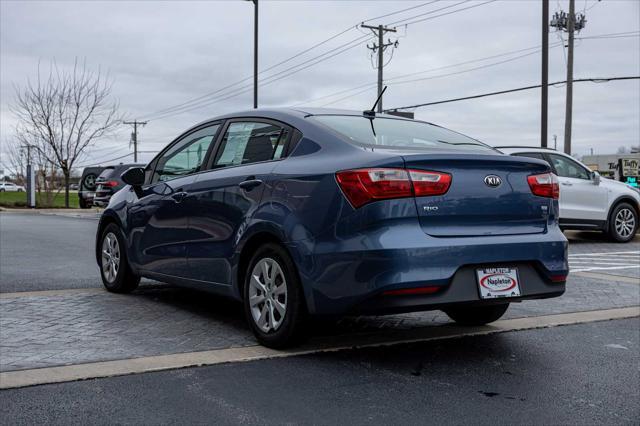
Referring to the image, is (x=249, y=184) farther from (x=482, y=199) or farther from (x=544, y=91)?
(x=544, y=91)

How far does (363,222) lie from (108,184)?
22011 mm

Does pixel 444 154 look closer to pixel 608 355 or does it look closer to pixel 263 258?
pixel 263 258

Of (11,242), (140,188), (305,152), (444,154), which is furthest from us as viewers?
(11,242)

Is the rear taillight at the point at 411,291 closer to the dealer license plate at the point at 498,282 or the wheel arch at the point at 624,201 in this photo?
the dealer license plate at the point at 498,282

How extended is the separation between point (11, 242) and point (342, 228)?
1043 cm

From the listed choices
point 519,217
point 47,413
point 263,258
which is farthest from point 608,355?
point 47,413

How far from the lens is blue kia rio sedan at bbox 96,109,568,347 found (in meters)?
4.55

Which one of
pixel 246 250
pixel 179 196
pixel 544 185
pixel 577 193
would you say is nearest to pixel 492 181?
pixel 544 185

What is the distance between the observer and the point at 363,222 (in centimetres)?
455

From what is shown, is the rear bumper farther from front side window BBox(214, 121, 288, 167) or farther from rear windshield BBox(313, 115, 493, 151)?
front side window BBox(214, 121, 288, 167)

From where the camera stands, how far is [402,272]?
4.46 metres

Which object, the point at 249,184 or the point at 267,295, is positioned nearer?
the point at 267,295

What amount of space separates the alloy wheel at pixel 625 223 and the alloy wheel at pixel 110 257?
10596 millimetres

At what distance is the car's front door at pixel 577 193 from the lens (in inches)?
555
